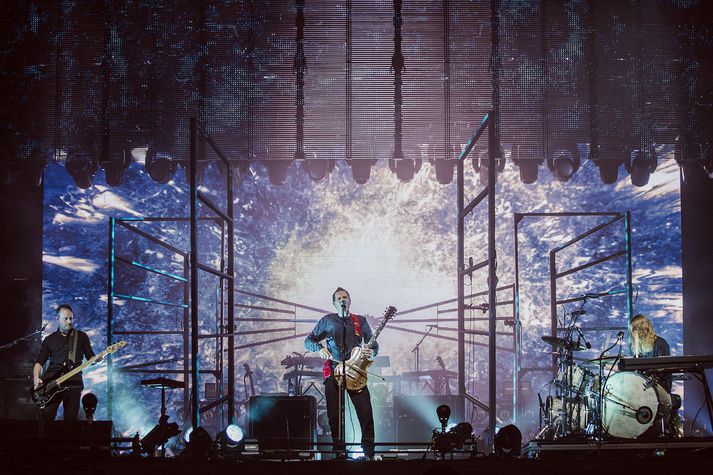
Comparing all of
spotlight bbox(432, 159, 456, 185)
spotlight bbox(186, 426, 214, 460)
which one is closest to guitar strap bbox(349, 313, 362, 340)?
spotlight bbox(186, 426, 214, 460)

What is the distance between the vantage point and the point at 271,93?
8156 millimetres

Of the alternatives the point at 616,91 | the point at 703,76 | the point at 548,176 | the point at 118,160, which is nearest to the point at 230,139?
the point at 118,160

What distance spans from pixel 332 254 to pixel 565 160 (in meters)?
5.16

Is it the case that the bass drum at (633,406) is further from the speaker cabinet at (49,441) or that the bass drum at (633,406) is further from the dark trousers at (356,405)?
the speaker cabinet at (49,441)

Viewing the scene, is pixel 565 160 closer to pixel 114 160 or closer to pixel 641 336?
pixel 641 336

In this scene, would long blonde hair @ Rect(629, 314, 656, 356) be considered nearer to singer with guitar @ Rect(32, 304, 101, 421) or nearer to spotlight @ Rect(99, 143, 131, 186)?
singer with guitar @ Rect(32, 304, 101, 421)

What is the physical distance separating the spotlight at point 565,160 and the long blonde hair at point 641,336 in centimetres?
227

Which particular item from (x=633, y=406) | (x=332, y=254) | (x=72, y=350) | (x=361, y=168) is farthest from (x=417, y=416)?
(x=332, y=254)

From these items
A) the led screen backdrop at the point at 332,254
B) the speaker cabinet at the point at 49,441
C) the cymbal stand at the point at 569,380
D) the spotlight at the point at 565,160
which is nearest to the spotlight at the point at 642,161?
the spotlight at the point at 565,160

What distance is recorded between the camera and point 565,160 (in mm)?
8188

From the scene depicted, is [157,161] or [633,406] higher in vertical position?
[157,161]

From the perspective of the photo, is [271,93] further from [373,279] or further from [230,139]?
[373,279]

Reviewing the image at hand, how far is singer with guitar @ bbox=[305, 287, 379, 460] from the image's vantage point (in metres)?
5.87

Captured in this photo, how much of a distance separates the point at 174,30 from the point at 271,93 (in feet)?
5.07
